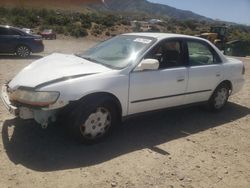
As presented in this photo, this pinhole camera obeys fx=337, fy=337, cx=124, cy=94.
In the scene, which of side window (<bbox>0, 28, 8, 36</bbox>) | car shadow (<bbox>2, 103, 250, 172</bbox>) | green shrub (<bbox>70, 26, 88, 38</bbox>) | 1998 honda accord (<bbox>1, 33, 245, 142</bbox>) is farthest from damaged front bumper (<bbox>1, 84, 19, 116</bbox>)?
green shrub (<bbox>70, 26, 88, 38</bbox>)

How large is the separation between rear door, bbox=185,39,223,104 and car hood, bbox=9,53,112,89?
5.84 ft

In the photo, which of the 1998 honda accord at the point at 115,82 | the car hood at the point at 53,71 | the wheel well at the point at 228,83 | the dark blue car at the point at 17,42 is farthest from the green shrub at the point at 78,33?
the car hood at the point at 53,71

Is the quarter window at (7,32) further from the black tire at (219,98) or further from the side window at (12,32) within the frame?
the black tire at (219,98)

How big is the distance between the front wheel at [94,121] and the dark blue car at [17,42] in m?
10.9

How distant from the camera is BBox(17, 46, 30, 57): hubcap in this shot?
1454 centimetres

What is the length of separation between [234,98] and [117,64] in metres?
4.34

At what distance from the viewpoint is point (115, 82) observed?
4668 mm

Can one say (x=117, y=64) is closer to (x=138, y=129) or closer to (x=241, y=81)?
(x=138, y=129)

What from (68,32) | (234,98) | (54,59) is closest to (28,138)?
(54,59)

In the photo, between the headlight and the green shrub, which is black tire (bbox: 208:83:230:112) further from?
the green shrub

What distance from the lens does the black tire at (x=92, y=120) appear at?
14.3 feet

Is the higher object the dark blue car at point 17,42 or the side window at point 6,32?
the side window at point 6,32

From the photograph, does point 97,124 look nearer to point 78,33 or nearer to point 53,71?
point 53,71

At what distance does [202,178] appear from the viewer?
4062 millimetres
